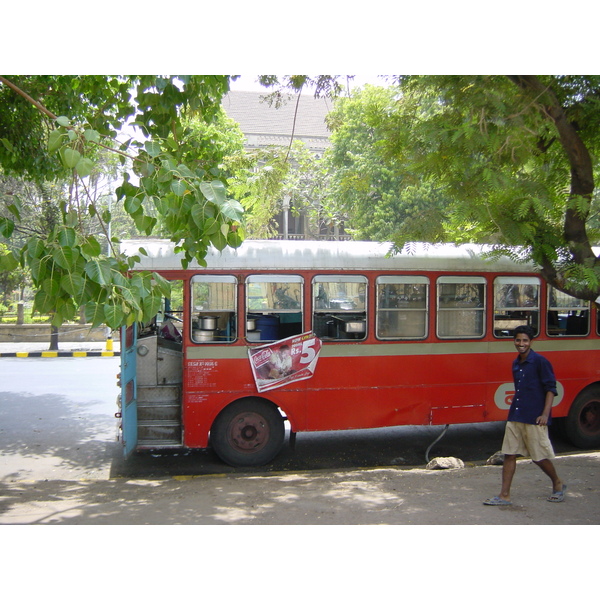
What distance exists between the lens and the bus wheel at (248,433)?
7512 mm

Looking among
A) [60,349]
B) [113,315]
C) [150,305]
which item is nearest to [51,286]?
[113,315]

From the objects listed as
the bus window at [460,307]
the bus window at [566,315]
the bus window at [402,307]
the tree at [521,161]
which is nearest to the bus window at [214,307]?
the bus window at [402,307]

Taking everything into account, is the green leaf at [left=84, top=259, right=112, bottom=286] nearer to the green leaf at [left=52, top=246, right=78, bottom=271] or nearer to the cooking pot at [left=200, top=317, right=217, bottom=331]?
the green leaf at [left=52, top=246, right=78, bottom=271]

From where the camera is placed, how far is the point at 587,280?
18.7 ft

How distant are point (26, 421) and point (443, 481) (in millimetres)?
7103

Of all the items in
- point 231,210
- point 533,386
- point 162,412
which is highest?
point 231,210

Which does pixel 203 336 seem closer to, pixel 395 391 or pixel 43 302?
pixel 395 391

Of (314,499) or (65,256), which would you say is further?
(314,499)

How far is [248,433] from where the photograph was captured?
7633 mm

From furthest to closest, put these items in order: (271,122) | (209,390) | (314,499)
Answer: (271,122) < (209,390) < (314,499)

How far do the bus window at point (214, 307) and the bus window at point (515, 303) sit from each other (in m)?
3.54

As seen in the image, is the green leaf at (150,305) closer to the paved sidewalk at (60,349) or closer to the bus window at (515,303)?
the bus window at (515,303)

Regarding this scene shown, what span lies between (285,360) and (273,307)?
67 cm

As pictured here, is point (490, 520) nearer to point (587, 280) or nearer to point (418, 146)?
point (587, 280)
